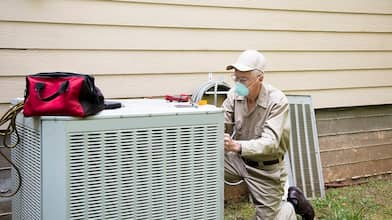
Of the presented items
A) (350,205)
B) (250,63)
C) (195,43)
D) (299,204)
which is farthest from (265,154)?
(350,205)

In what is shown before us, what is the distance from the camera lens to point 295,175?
430 centimetres

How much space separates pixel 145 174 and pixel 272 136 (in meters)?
0.90

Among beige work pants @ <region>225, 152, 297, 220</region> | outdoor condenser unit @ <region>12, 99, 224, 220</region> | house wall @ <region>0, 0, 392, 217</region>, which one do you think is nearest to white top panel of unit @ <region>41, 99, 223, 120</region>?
outdoor condenser unit @ <region>12, 99, 224, 220</region>

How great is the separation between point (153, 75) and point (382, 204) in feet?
7.62

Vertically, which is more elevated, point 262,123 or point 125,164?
point 262,123

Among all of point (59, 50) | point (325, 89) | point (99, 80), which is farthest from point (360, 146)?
point (59, 50)

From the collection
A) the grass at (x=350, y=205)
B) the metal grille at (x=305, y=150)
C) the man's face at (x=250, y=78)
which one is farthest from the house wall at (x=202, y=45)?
the man's face at (x=250, y=78)

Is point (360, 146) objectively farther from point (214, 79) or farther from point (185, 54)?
point (185, 54)

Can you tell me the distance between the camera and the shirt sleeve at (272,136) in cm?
286

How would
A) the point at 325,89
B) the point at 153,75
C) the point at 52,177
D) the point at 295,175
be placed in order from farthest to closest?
the point at 325,89 < the point at 295,175 < the point at 153,75 < the point at 52,177

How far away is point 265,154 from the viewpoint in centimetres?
296

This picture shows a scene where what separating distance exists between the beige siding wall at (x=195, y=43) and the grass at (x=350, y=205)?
2.73 feet

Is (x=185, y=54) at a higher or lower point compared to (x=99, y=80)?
higher

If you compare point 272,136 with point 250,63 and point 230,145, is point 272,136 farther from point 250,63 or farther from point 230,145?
point 250,63
